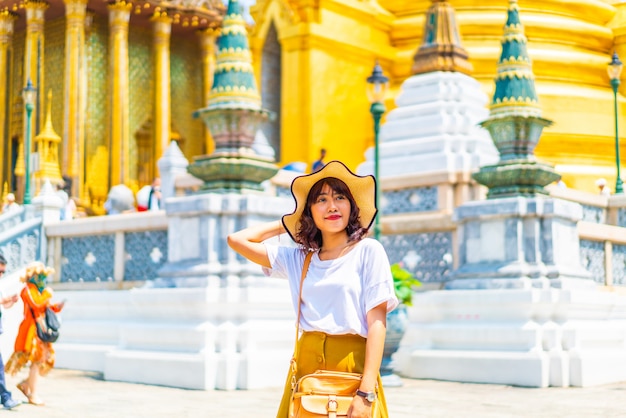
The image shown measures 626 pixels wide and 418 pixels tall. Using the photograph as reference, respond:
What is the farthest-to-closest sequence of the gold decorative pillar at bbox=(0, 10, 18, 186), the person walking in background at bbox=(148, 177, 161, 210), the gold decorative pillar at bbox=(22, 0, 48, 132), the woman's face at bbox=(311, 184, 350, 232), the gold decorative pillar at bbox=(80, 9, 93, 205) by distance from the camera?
1. the gold decorative pillar at bbox=(0, 10, 18, 186)
2. the gold decorative pillar at bbox=(22, 0, 48, 132)
3. the gold decorative pillar at bbox=(80, 9, 93, 205)
4. the person walking in background at bbox=(148, 177, 161, 210)
5. the woman's face at bbox=(311, 184, 350, 232)

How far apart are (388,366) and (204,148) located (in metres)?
24.1

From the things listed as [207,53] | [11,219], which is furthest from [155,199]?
[207,53]

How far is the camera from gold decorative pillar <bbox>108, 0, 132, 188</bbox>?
2944 cm

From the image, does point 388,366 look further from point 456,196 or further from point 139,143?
point 139,143

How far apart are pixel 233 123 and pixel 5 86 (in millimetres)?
22377

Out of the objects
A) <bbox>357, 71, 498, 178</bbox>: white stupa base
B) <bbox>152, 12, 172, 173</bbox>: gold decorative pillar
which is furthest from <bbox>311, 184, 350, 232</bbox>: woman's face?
<bbox>152, 12, 172, 173</bbox>: gold decorative pillar

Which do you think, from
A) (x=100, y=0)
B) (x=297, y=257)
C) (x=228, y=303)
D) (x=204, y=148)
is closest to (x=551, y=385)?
(x=228, y=303)

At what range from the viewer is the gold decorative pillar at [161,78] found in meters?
30.9

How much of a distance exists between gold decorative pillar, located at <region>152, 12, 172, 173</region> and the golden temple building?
34 mm

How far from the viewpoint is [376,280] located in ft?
13.4

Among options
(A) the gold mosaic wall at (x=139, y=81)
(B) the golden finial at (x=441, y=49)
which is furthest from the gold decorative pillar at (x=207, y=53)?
(B) the golden finial at (x=441, y=49)

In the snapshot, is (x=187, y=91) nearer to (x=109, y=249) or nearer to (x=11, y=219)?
(x=11, y=219)

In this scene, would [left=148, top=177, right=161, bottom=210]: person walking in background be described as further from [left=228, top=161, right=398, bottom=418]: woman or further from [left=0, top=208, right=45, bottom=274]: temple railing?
[left=228, top=161, right=398, bottom=418]: woman

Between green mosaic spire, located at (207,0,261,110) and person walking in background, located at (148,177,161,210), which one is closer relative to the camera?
green mosaic spire, located at (207,0,261,110)
